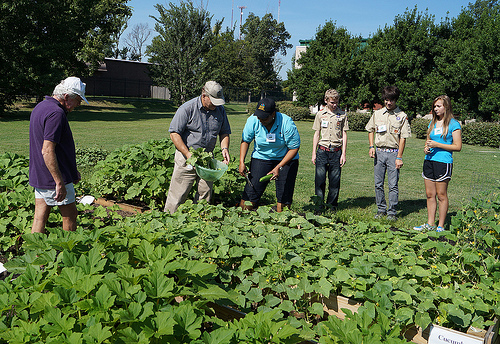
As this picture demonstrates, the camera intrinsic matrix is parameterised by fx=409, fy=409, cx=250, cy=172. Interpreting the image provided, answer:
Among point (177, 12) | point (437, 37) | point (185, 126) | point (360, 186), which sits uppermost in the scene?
point (177, 12)

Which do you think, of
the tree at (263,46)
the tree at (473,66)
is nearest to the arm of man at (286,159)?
the tree at (473,66)

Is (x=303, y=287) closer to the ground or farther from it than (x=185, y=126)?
closer to the ground

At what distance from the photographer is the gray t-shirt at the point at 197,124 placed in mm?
4645

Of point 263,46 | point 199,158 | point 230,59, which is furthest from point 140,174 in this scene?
point 263,46

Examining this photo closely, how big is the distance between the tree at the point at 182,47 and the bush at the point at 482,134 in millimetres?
21555

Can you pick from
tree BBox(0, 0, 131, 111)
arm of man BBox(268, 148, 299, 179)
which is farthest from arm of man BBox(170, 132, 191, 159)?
tree BBox(0, 0, 131, 111)

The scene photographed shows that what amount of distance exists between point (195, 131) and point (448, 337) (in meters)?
3.32

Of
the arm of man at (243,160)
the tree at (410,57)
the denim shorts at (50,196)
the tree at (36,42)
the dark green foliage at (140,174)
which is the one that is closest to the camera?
the denim shorts at (50,196)

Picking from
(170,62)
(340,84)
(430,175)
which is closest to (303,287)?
(430,175)

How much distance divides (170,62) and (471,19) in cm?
2310

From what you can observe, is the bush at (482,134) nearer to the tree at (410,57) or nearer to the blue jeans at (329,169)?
the tree at (410,57)

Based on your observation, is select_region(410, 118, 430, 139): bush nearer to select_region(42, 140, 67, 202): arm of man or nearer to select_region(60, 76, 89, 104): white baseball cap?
select_region(60, 76, 89, 104): white baseball cap

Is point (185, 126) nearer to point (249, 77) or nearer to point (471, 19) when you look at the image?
point (471, 19)

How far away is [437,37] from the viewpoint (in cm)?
2628
